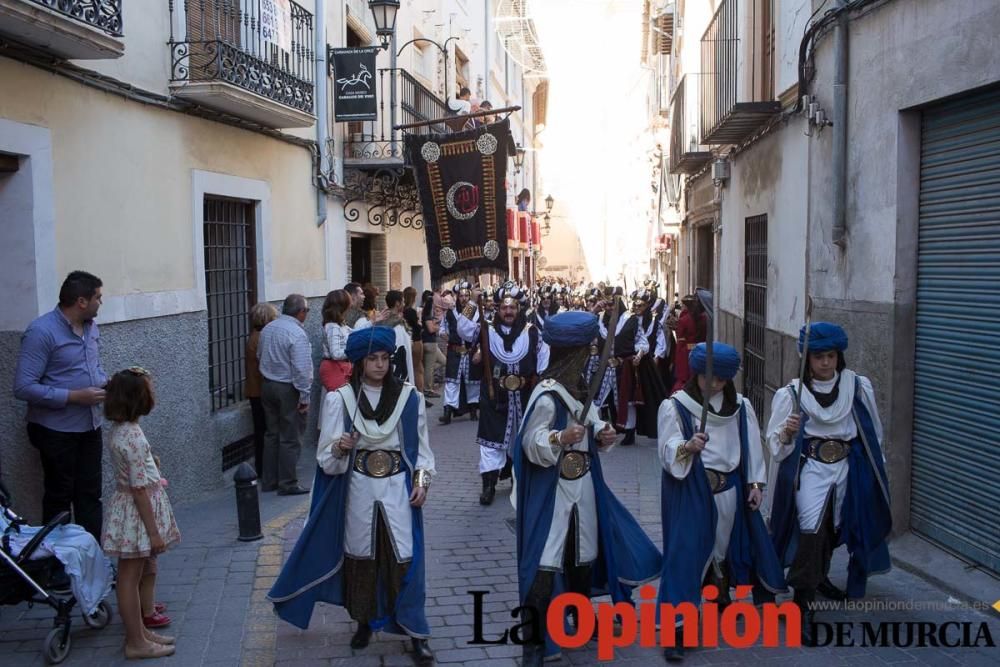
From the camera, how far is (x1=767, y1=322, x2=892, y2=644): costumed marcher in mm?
5254

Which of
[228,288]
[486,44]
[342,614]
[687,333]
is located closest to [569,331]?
[342,614]

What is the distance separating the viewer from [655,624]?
5.11 meters

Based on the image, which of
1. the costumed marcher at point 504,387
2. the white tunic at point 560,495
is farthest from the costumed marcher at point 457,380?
the white tunic at point 560,495

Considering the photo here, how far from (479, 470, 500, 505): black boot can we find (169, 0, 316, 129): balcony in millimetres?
4120

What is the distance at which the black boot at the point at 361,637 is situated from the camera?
16.4ft

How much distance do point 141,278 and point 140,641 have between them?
12.0 ft

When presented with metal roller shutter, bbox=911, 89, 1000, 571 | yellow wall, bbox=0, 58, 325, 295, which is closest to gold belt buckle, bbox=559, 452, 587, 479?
metal roller shutter, bbox=911, 89, 1000, 571

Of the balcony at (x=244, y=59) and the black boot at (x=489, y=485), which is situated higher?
the balcony at (x=244, y=59)

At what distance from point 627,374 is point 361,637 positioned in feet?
22.9

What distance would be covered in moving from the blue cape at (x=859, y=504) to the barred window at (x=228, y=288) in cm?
597

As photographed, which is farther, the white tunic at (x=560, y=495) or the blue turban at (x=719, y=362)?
the blue turban at (x=719, y=362)

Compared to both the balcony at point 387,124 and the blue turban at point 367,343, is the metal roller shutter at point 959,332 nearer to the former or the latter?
the blue turban at point 367,343

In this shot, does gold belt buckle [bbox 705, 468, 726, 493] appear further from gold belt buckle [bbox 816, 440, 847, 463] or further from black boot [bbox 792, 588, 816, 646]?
black boot [bbox 792, 588, 816, 646]

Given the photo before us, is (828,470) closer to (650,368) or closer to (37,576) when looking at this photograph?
(37,576)
